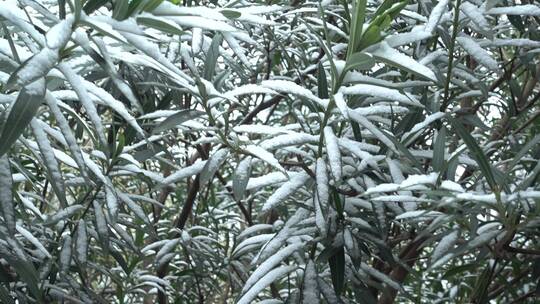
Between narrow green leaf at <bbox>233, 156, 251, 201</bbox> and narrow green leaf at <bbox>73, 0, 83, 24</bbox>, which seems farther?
narrow green leaf at <bbox>233, 156, 251, 201</bbox>

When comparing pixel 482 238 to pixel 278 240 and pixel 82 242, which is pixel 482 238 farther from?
pixel 82 242

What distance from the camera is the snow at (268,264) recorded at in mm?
1244

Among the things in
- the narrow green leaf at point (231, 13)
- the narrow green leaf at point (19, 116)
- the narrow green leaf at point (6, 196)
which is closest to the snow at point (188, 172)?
the narrow green leaf at point (231, 13)

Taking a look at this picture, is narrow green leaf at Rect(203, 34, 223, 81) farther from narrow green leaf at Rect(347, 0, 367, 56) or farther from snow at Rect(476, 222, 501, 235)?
snow at Rect(476, 222, 501, 235)

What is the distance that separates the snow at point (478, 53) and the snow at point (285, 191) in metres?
0.35

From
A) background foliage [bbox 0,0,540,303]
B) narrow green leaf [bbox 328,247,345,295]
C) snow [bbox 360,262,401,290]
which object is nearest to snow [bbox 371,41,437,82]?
background foliage [bbox 0,0,540,303]

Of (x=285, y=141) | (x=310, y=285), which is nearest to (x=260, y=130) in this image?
(x=285, y=141)

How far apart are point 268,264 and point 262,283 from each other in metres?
0.04

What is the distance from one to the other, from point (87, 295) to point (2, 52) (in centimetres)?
61

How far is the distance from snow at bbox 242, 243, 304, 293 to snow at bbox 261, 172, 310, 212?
120 millimetres

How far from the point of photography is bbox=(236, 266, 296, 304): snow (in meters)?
1.20

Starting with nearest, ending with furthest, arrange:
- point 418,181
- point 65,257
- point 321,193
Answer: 1. point 418,181
2. point 321,193
3. point 65,257

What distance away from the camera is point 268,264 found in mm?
1252

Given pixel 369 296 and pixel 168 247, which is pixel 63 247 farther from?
pixel 369 296
